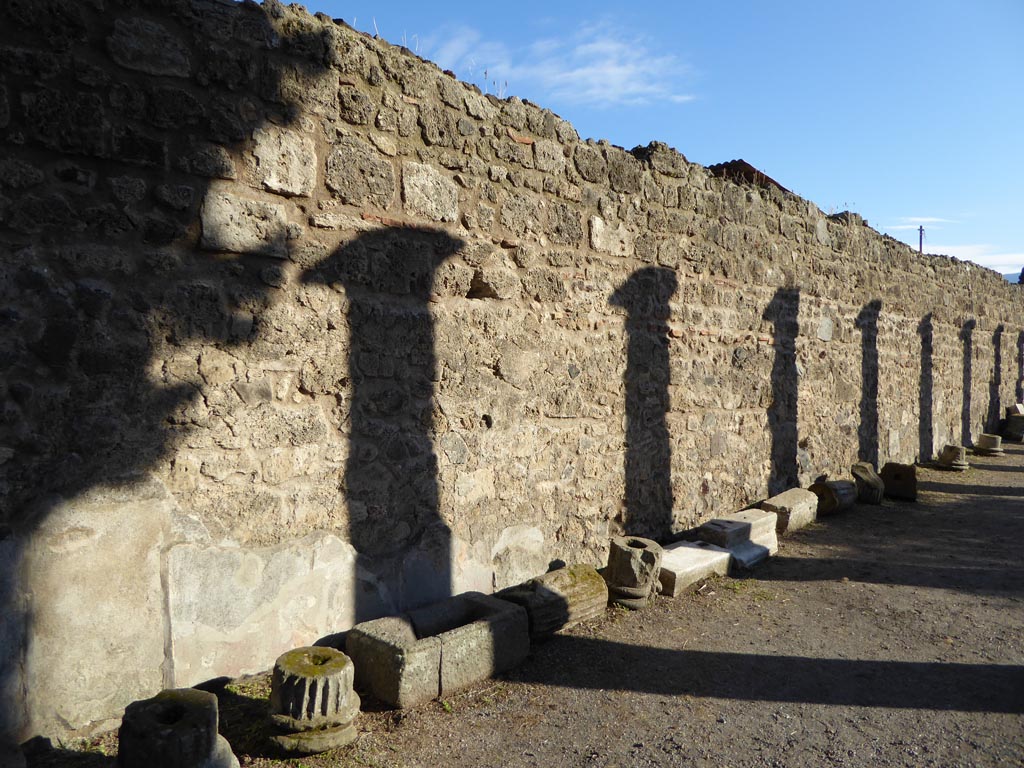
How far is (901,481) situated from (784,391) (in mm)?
1909

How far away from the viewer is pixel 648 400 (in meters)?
5.20

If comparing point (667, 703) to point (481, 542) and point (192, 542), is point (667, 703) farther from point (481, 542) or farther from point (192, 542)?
point (192, 542)

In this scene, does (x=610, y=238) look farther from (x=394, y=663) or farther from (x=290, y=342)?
(x=394, y=663)

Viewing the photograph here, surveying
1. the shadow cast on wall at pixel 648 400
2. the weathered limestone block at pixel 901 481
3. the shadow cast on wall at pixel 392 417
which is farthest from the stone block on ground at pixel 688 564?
the weathered limestone block at pixel 901 481

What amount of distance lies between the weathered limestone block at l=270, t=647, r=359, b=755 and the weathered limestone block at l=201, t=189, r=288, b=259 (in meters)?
1.71

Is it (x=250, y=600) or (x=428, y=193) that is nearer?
(x=250, y=600)

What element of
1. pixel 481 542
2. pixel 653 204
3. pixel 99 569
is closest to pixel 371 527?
pixel 481 542

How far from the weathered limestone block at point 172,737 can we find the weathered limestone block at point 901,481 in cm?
699

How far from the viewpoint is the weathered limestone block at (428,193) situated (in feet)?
12.3

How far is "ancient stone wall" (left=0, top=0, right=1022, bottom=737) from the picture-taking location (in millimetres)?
2613

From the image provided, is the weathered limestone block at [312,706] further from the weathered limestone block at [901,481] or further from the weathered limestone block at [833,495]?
the weathered limestone block at [901,481]

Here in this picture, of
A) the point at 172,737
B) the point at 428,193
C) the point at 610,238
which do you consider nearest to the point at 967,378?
the point at 610,238

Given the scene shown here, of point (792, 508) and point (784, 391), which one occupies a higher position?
point (784, 391)

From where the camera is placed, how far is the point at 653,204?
5.25 m
